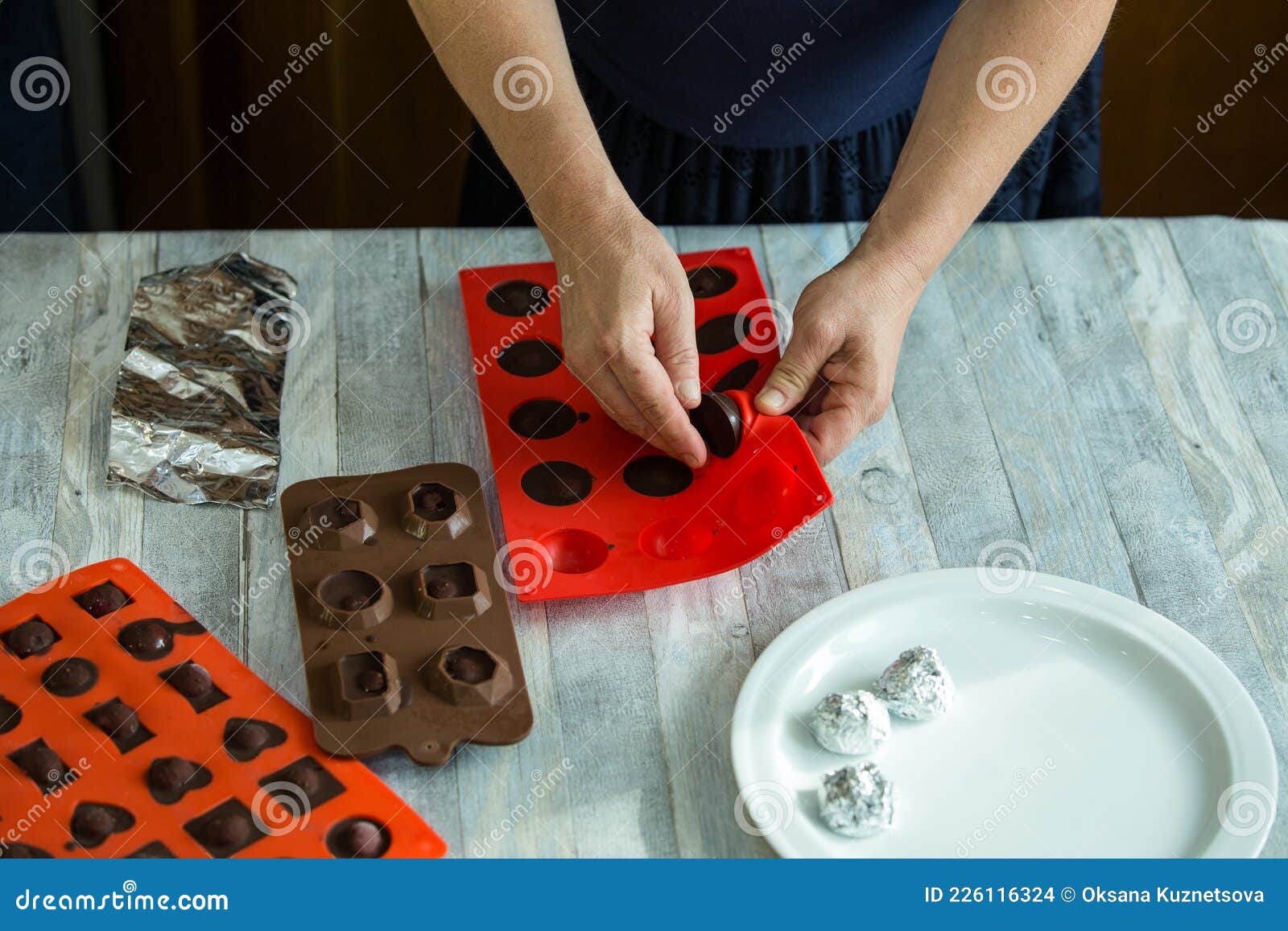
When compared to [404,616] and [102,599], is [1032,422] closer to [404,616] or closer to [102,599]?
[404,616]

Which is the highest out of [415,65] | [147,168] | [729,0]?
[729,0]

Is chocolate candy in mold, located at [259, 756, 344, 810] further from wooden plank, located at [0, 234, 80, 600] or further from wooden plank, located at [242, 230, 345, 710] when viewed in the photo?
wooden plank, located at [0, 234, 80, 600]

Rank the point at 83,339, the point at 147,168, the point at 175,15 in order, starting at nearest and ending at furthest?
the point at 83,339
the point at 175,15
the point at 147,168

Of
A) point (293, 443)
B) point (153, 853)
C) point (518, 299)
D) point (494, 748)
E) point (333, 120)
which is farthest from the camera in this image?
point (333, 120)

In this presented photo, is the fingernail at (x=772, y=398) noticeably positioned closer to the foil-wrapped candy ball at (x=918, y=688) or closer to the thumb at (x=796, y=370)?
the thumb at (x=796, y=370)

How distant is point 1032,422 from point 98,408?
0.92 meters

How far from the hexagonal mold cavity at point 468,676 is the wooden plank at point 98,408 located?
0.31 m

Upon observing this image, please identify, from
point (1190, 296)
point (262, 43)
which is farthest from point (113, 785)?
point (262, 43)

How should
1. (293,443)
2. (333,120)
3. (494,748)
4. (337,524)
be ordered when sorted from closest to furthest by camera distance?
1. (494,748)
2. (337,524)
3. (293,443)
4. (333,120)

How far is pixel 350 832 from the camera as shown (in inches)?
37.2

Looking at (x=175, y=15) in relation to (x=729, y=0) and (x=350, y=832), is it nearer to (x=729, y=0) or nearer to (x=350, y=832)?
(x=729, y=0)

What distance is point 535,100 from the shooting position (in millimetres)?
1203

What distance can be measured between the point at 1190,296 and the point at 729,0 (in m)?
0.60

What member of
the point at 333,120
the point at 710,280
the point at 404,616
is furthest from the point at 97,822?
the point at 333,120
